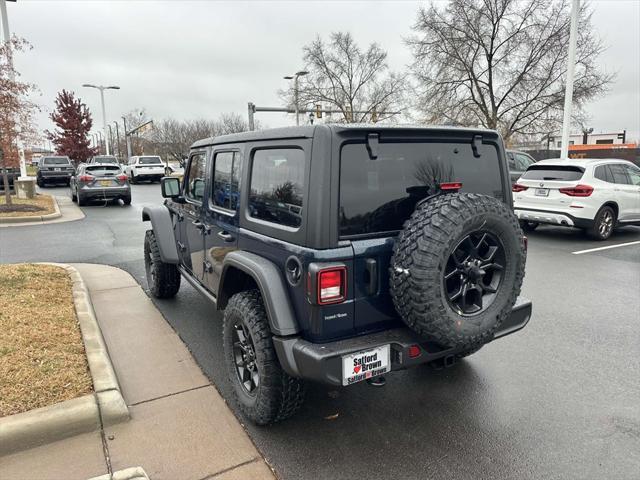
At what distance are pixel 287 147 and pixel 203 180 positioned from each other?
1.54 m

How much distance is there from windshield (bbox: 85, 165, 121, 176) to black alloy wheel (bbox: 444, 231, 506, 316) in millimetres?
15458

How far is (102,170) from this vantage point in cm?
1577

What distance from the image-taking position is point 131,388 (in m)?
3.45

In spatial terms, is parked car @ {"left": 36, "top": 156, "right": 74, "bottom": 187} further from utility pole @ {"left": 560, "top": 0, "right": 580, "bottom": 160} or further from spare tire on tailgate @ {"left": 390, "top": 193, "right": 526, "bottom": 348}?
spare tire on tailgate @ {"left": 390, "top": 193, "right": 526, "bottom": 348}

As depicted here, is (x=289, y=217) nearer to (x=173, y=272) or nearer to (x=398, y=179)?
(x=398, y=179)

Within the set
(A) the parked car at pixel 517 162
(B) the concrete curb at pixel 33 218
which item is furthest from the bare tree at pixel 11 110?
(A) the parked car at pixel 517 162

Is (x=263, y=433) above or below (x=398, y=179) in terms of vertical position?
below

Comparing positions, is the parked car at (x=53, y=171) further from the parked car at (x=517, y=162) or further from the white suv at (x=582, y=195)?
the white suv at (x=582, y=195)

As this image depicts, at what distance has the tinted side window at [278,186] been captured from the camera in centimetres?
271

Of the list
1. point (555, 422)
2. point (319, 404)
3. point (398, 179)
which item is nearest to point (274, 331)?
point (319, 404)

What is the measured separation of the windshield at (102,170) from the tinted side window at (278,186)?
14.3 meters

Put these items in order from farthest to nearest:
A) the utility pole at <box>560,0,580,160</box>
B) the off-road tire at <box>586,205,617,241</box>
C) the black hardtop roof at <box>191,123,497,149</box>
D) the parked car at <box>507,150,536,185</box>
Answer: the parked car at <box>507,150,536,185</box> → the utility pole at <box>560,0,580,160</box> → the off-road tire at <box>586,205,617,241</box> → the black hardtop roof at <box>191,123,497,149</box>

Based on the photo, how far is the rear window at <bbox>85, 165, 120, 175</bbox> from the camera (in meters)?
15.6

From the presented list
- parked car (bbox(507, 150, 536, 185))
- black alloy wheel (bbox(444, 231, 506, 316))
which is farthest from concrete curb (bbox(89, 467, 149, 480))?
parked car (bbox(507, 150, 536, 185))
